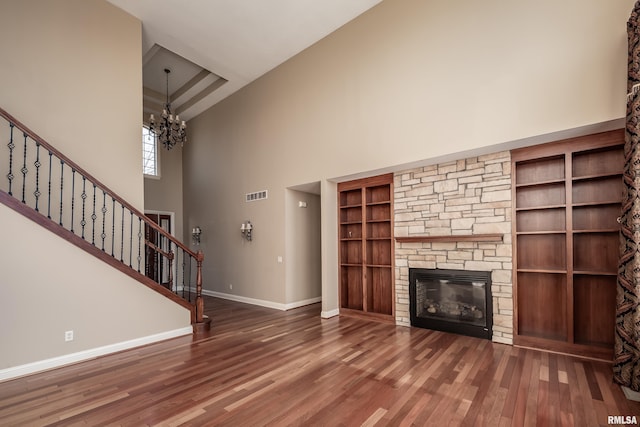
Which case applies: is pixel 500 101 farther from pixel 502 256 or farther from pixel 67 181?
pixel 67 181

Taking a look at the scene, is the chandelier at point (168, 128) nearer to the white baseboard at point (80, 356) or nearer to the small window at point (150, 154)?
the small window at point (150, 154)

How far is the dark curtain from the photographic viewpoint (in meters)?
2.68

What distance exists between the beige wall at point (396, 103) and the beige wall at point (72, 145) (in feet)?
8.41

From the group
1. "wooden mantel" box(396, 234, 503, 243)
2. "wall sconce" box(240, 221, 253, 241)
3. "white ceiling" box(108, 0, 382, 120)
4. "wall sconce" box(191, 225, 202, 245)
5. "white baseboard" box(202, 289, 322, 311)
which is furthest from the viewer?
"wall sconce" box(191, 225, 202, 245)

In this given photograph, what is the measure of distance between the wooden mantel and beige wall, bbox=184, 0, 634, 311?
1170 millimetres

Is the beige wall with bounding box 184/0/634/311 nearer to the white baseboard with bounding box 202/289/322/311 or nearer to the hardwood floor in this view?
the white baseboard with bounding box 202/289/322/311

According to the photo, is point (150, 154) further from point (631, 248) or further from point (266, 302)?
point (631, 248)

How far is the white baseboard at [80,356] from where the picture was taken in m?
3.25

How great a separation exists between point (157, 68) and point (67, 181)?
427 centimetres

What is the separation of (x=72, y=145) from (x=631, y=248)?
6.96 m

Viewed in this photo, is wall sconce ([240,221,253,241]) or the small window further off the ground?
the small window

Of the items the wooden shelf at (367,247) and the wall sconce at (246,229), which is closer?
the wooden shelf at (367,247)

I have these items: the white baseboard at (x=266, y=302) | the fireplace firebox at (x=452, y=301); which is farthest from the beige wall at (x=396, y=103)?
the fireplace firebox at (x=452, y=301)

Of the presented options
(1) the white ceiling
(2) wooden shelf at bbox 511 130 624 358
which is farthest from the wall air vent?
(2) wooden shelf at bbox 511 130 624 358
